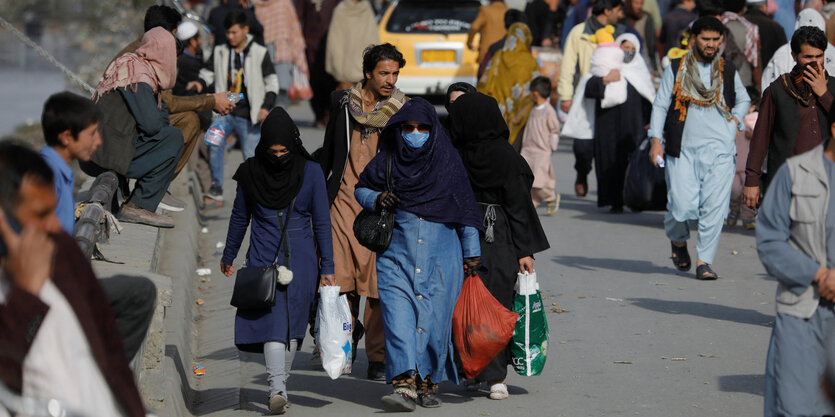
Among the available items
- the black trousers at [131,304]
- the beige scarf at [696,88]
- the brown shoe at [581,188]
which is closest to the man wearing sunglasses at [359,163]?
the black trousers at [131,304]

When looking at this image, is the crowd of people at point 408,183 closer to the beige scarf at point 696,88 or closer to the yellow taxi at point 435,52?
the beige scarf at point 696,88

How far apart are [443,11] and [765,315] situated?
12230 millimetres

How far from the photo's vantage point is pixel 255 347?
696 centimetres

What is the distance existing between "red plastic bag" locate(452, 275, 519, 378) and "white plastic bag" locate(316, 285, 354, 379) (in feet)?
1.73

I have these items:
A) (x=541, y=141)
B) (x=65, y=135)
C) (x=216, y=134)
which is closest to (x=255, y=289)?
(x=65, y=135)

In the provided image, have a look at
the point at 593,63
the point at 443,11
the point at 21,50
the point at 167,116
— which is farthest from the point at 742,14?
the point at 21,50

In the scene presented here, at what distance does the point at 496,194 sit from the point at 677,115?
3.57m

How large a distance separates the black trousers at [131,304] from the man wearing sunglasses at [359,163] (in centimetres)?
284

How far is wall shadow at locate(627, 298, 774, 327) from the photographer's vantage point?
9.05 m

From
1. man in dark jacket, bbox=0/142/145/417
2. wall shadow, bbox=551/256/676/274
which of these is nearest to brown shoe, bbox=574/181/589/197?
wall shadow, bbox=551/256/676/274

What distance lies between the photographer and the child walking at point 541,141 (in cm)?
1343

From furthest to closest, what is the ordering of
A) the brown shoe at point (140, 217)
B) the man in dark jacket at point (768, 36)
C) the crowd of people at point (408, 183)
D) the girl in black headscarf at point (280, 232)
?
the man in dark jacket at point (768, 36) → the brown shoe at point (140, 217) → the girl in black headscarf at point (280, 232) → the crowd of people at point (408, 183)

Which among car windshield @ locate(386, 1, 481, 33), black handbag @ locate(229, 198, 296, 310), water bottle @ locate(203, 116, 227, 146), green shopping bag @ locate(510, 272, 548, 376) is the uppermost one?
car windshield @ locate(386, 1, 481, 33)

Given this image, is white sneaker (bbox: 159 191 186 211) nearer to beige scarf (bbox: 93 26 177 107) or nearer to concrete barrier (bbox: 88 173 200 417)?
concrete barrier (bbox: 88 173 200 417)
